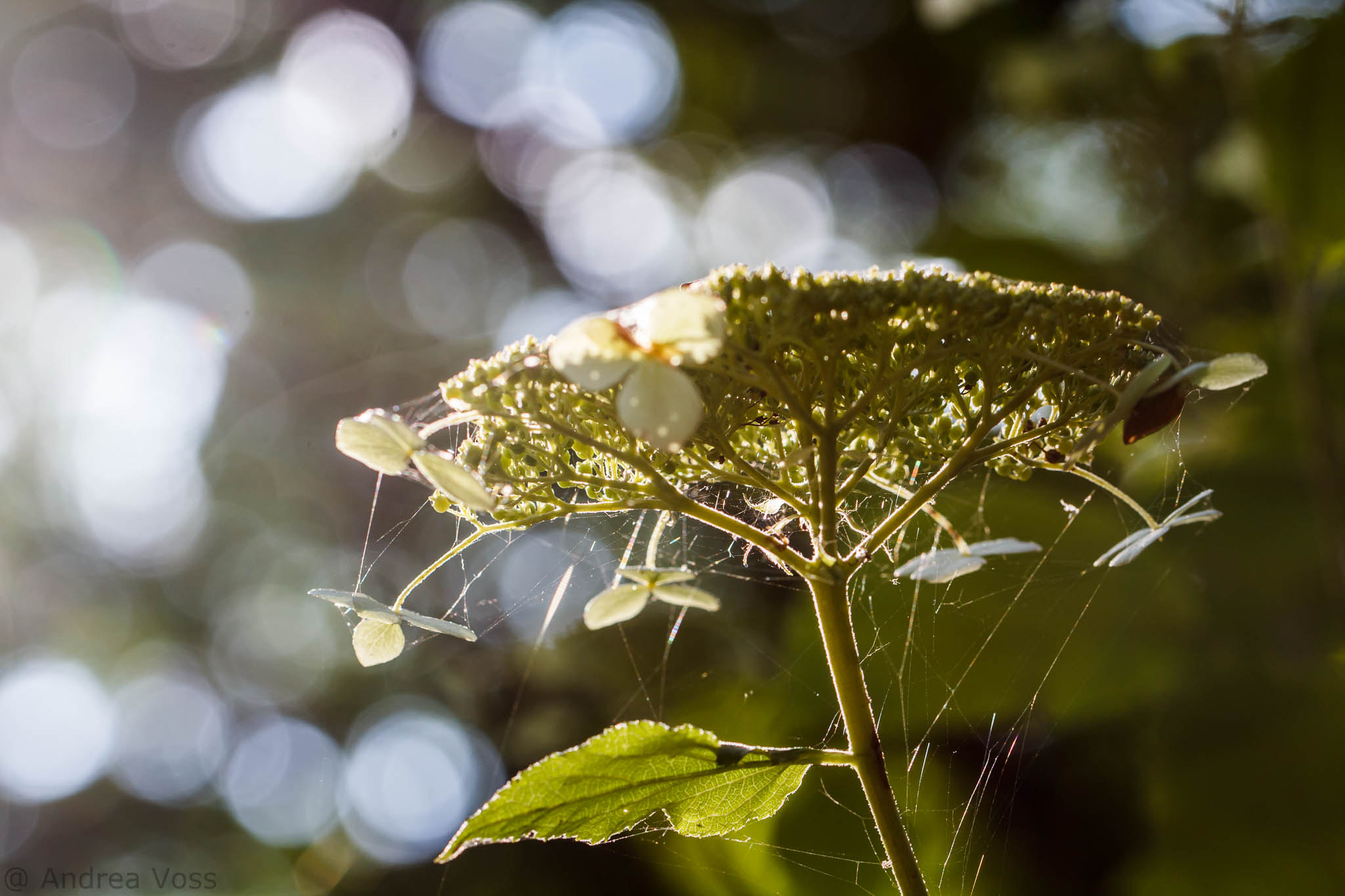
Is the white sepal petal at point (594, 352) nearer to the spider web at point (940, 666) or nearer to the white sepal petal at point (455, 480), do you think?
the white sepal petal at point (455, 480)

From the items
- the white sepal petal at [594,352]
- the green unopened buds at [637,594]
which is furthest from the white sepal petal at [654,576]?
the white sepal petal at [594,352]

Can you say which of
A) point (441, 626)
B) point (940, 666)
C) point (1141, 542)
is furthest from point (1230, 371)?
point (940, 666)

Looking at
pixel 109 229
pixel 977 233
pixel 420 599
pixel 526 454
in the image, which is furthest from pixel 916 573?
pixel 109 229

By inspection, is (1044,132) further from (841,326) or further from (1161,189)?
(841,326)

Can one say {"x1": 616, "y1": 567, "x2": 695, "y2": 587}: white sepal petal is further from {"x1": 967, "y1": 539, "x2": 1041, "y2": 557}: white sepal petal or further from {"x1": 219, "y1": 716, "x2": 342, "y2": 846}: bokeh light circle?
{"x1": 219, "y1": 716, "x2": 342, "y2": 846}: bokeh light circle

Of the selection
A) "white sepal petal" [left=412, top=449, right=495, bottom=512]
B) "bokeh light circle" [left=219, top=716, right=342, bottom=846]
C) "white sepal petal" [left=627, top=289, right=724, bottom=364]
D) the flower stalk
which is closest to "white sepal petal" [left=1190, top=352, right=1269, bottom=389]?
the flower stalk

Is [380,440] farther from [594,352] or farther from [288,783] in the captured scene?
[288,783]
